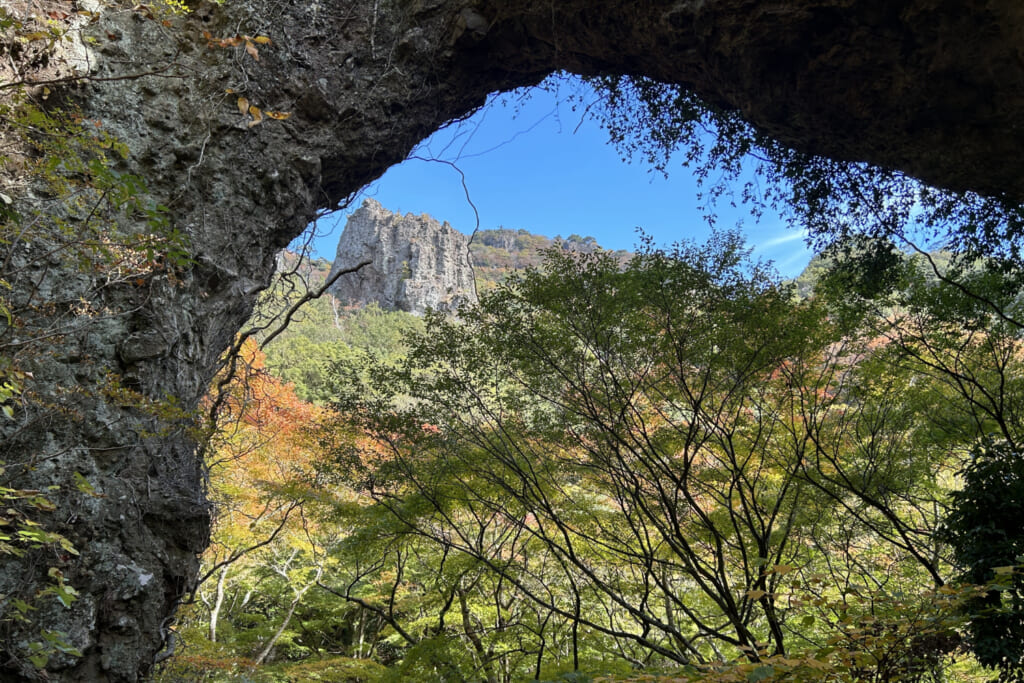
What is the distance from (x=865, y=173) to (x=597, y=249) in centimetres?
302

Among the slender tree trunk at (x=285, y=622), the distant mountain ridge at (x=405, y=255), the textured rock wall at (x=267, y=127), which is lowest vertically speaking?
the slender tree trunk at (x=285, y=622)

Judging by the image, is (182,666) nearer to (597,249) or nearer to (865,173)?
(597,249)

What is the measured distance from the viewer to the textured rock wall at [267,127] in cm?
325

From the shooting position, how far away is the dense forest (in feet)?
16.0

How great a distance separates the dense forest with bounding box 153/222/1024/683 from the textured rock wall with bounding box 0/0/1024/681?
79cm

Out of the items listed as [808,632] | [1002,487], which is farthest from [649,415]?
[808,632]

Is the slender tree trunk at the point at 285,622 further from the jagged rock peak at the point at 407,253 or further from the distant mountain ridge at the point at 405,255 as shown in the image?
the jagged rock peak at the point at 407,253

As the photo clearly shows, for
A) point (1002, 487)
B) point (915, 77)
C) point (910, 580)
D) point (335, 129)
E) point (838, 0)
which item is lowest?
point (910, 580)

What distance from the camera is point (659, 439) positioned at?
5781mm

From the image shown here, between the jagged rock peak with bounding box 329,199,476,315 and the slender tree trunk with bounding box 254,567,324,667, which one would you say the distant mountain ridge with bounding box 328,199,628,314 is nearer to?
the jagged rock peak with bounding box 329,199,476,315

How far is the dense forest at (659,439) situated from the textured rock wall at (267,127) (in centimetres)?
79

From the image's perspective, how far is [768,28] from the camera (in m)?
4.52

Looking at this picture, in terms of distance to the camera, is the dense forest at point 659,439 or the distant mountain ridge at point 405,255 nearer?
the dense forest at point 659,439

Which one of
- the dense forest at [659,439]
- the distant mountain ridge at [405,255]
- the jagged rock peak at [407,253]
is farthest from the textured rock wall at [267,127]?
the jagged rock peak at [407,253]
